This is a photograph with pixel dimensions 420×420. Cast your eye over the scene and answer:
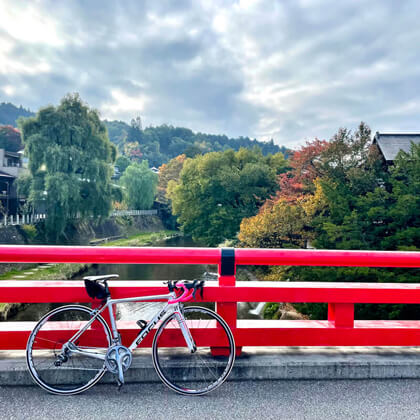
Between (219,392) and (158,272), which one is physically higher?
(219,392)

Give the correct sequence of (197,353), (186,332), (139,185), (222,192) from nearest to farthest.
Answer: (186,332) < (197,353) < (222,192) < (139,185)

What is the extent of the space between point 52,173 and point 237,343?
77.7ft

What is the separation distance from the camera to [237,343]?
2.86m

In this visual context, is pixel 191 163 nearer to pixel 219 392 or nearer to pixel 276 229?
pixel 276 229

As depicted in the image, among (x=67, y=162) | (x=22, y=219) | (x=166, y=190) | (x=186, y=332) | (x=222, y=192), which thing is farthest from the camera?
(x=166, y=190)

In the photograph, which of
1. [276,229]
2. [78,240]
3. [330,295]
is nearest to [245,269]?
[276,229]

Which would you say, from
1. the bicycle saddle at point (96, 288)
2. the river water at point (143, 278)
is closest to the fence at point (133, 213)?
the river water at point (143, 278)

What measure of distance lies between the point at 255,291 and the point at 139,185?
45033 mm

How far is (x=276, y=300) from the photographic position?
2.83 metres

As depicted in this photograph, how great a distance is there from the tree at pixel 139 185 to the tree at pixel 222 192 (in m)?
18.3

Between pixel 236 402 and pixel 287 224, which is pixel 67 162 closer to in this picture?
pixel 287 224

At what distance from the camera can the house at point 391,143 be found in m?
17.9

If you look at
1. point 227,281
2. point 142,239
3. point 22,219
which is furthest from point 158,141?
point 227,281

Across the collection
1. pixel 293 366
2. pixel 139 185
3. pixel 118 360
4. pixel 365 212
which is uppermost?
pixel 139 185
